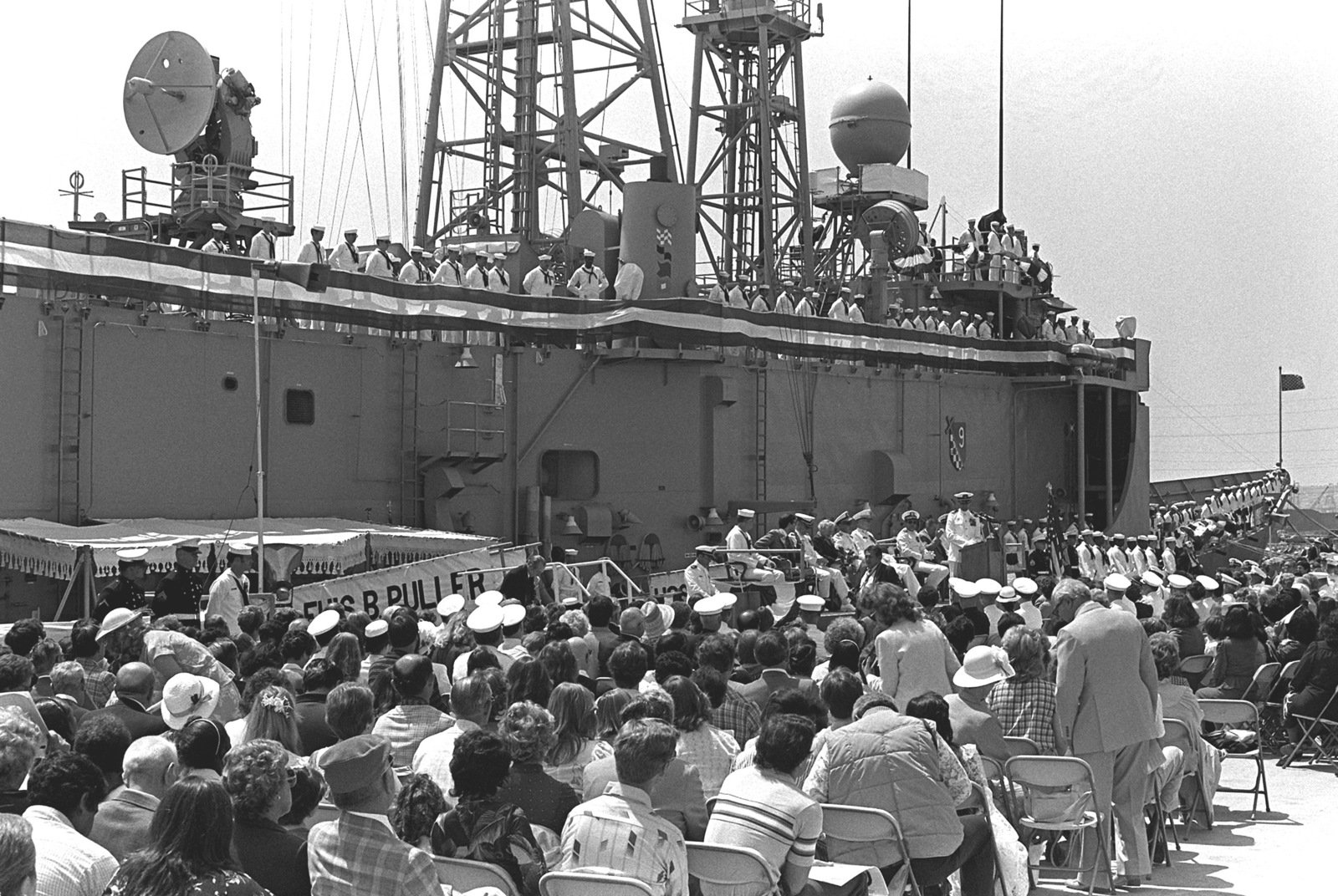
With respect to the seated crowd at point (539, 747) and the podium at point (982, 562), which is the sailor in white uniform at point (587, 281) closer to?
the podium at point (982, 562)

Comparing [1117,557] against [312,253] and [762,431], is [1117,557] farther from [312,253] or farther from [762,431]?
[312,253]

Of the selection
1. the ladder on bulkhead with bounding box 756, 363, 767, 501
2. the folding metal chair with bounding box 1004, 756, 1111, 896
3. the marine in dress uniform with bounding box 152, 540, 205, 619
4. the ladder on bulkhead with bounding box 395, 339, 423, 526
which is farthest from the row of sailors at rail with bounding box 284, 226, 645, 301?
the folding metal chair with bounding box 1004, 756, 1111, 896

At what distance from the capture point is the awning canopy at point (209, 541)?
1593cm

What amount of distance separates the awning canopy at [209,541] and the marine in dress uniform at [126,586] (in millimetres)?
130

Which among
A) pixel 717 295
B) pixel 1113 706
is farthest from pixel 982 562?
pixel 1113 706

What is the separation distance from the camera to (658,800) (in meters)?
6.48

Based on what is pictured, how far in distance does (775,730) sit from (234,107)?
66.6 ft

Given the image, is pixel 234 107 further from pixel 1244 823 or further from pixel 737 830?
pixel 737 830

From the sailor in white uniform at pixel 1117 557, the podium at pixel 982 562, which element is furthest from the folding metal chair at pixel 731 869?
the sailor in white uniform at pixel 1117 557

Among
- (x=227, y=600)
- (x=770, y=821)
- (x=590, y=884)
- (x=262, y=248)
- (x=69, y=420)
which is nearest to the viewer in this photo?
(x=590, y=884)

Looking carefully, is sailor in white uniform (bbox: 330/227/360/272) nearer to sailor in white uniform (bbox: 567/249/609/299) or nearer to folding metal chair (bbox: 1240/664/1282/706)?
sailor in white uniform (bbox: 567/249/609/299)

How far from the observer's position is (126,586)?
1452cm

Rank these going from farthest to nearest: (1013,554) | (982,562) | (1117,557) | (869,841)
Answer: (1013,554) < (1117,557) < (982,562) < (869,841)

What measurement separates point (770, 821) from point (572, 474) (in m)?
19.8
